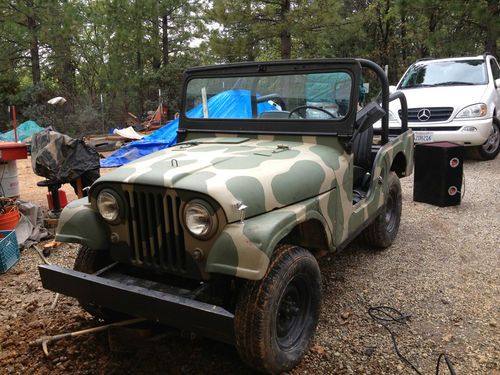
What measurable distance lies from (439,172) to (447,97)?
8.69ft

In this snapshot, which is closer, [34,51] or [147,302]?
[147,302]

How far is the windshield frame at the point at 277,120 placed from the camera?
3215 millimetres

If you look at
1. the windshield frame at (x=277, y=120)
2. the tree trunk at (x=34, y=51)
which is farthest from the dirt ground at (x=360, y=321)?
the tree trunk at (x=34, y=51)

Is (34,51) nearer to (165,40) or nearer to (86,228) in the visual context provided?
(165,40)

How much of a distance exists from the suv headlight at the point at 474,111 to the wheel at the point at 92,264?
21.7 feet

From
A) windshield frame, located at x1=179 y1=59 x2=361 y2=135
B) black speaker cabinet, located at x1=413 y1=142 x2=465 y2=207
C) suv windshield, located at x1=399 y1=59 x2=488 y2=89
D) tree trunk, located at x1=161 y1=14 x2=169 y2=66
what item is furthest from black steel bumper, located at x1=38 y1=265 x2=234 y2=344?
tree trunk, located at x1=161 y1=14 x2=169 y2=66

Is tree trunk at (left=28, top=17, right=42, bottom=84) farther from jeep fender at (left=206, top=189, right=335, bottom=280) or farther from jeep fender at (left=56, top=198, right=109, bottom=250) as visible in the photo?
jeep fender at (left=206, top=189, right=335, bottom=280)

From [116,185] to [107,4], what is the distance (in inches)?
637

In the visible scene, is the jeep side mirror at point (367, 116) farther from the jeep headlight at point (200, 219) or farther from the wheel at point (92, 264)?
the wheel at point (92, 264)

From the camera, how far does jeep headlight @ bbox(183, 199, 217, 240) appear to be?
88.4 inches

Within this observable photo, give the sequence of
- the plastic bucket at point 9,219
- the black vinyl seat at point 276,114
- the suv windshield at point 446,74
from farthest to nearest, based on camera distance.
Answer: the suv windshield at point 446,74, the plastic bucket at point 9,219, the black vinyl seat at point 276,114

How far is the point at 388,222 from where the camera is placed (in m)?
4.54

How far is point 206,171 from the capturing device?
251 centimetres

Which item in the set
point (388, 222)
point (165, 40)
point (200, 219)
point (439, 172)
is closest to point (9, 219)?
point (200, 219)
